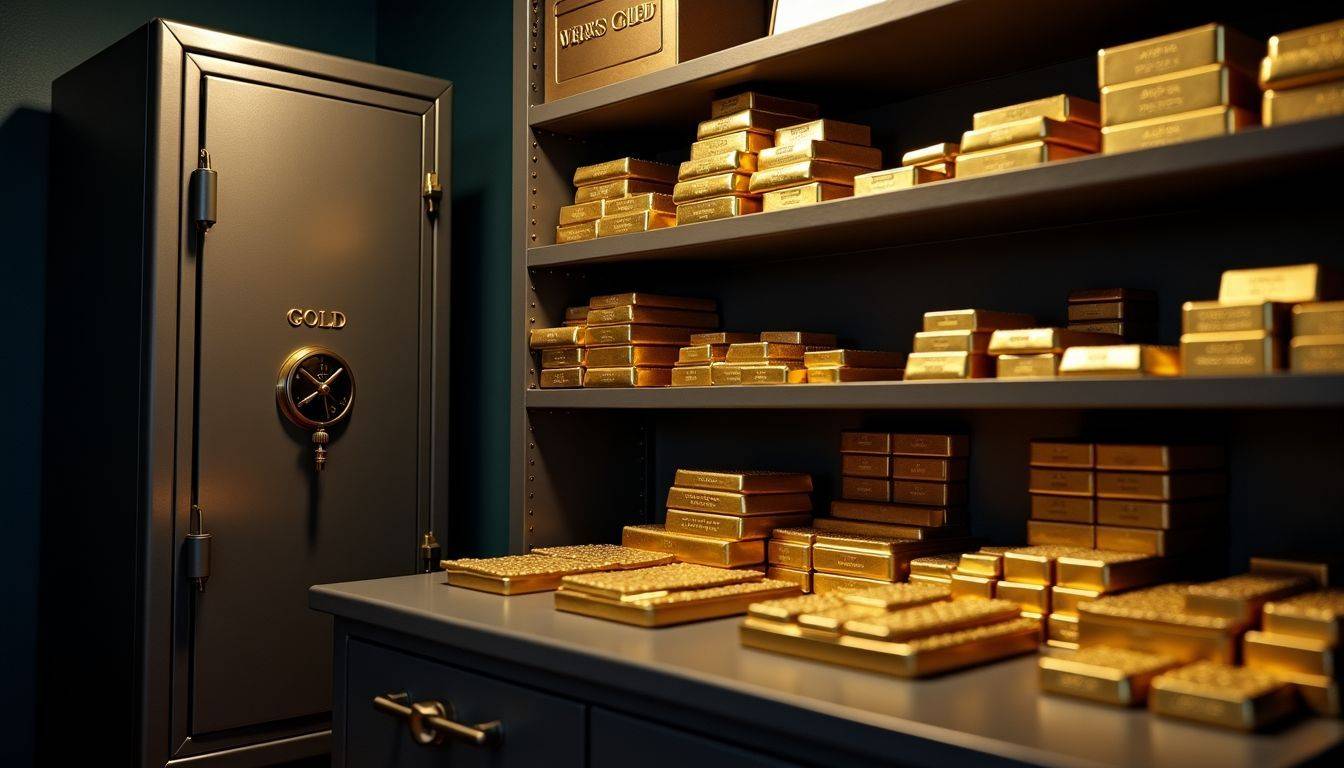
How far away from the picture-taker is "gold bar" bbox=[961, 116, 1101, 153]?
4.60ft

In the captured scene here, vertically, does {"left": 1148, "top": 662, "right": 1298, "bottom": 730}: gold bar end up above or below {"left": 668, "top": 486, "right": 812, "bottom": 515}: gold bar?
below

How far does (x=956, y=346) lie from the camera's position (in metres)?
1.50

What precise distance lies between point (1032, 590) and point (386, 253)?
168cm

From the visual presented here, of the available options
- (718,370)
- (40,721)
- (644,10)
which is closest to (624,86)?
(644,10)

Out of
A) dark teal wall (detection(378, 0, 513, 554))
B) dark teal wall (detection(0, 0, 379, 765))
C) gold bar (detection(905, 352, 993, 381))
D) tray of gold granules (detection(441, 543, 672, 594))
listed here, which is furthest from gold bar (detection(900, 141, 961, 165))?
dark teal wall (detection(0, 0, 379, 765))

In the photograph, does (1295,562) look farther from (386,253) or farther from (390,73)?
(390,73)

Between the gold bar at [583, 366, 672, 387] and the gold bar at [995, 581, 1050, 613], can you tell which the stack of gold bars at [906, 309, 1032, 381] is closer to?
the gold bar at [995, 581, 1050, 613]

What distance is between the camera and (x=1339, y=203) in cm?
140

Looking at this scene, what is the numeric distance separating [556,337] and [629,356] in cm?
18

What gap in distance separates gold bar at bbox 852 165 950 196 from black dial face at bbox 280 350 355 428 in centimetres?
135

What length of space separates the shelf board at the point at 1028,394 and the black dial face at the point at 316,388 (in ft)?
2.31

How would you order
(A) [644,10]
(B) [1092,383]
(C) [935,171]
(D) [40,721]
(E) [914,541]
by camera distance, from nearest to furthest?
(B) [1092,383]
(C) [935,171]
(E) [914,541]
(A) [644,10]
(D) [40,721]

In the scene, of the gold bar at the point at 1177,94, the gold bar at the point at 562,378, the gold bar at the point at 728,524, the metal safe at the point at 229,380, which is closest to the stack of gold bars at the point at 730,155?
the gold bar at the point at 562,378

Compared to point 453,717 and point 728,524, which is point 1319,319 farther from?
point 453,717
